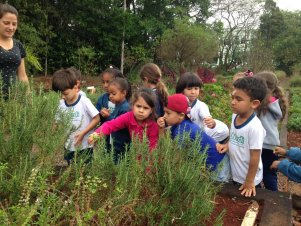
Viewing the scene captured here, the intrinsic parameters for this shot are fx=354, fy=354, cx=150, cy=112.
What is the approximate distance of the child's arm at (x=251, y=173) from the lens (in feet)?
9.37

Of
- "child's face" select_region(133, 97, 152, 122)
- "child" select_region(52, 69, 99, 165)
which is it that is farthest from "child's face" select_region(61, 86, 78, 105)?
"child's face" select_region(133, 97, 152, 122)

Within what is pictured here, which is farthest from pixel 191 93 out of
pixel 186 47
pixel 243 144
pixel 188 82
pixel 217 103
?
pixel 186 47

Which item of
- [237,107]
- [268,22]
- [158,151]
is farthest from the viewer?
[268,22]

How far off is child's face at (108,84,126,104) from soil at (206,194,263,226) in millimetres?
1501

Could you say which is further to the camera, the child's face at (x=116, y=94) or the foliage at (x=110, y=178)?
the child's face at (x=116, y=94)

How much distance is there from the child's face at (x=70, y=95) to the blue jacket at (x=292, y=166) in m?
2.11

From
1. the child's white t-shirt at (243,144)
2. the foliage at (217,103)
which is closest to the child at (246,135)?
the child's white t-shirt at (243,144)

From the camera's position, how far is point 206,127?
3547 mm

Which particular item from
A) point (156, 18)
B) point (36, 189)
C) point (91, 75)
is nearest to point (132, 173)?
point (36, 189)

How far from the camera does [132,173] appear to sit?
204cm

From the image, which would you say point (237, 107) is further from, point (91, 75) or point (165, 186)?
point (91, 75)

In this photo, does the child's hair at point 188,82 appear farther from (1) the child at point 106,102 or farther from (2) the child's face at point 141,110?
(2) the child's face at point 141,110

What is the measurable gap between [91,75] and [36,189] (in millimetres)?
19810

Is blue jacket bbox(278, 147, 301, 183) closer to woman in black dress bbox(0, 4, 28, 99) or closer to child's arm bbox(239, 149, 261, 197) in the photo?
child's arm bbox(239, 149, 261, 197)
